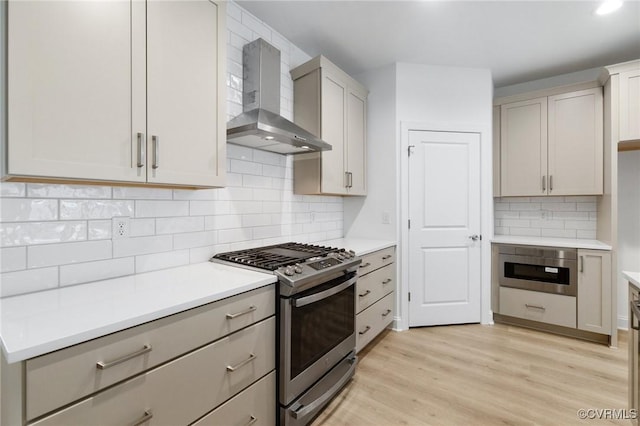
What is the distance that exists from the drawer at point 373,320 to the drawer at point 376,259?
0.34 meters

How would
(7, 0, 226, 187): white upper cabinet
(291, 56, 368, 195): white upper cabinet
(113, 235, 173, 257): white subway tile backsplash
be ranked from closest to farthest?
(7, 0, 226, 187): white upper cabinet → (113, 235, 173, 257): white subway tile backsplash → (291, 56, 368, 195): white upper cabinet

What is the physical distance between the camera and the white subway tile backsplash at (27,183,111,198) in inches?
52.1

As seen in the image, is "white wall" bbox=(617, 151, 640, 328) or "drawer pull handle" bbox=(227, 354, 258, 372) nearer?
"drawer pull handle" bbox=(227, 354, 258, 372)

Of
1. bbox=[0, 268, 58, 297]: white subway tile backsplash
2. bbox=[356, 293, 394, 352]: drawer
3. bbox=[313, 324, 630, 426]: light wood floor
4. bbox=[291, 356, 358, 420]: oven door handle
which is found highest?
bbox=[0, 268, 58, 297]: white subway tile backsplash

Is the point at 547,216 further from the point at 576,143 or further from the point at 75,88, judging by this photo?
the point at 75,88

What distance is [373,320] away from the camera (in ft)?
8.84

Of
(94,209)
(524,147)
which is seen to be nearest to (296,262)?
(94,209)

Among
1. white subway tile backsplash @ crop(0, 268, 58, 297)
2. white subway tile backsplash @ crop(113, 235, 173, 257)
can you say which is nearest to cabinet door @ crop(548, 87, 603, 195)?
white subway tile backsplash @ crop(113, 235, 173, 257)

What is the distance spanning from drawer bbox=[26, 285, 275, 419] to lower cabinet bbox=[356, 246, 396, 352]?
1.27 m

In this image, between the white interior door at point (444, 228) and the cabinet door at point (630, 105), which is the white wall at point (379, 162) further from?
the cabinet door at point (630, 105)

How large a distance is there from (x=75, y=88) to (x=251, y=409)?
160 cm

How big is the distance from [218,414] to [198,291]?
0.55 meters

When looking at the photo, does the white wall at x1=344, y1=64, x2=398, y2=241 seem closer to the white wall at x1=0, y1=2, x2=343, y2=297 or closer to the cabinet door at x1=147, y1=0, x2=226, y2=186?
the white wall at x1=0, y1=2, x2=343, y2=297

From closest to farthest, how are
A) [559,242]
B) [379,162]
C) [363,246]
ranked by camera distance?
[363,246]
[559,242]
[379,162]
